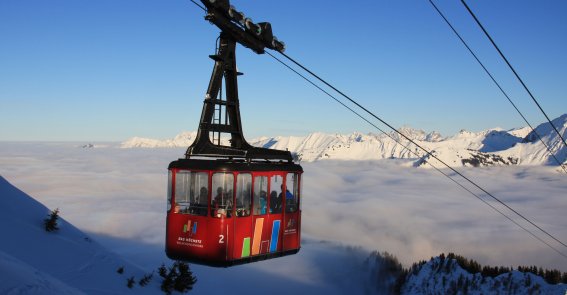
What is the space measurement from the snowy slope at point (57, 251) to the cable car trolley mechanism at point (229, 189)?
18.1 m

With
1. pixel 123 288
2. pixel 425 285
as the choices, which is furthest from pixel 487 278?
pixel 123 288

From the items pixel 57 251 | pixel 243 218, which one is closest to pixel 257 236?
pixel 243 218

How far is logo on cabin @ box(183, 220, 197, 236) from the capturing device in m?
15.8

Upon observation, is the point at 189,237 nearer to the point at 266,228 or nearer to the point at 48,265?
the point at 266,228

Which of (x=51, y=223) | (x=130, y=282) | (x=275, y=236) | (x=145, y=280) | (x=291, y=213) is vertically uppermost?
(x=291, y=213)

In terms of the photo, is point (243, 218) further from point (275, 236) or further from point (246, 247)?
point (275, 236)

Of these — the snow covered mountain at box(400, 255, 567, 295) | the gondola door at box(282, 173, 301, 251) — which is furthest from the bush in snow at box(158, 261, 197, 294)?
the snow covered mountain at box(400, 255, 567, 295)

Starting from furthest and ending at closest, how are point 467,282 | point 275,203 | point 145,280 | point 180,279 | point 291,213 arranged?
point 467,282
point 180,279
point 145,280
point 291,213
point 275,203

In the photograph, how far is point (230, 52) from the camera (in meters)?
17.2

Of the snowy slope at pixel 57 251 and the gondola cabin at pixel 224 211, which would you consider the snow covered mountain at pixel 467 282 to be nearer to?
the snowy slope at pixel 57 251

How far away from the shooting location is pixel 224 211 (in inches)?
602

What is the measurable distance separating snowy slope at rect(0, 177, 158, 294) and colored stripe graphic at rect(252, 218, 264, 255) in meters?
18.8

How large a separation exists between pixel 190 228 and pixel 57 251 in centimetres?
2564

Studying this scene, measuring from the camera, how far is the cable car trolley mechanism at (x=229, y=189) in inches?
602
